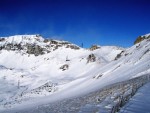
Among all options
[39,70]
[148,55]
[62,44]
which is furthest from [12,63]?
[148,55]

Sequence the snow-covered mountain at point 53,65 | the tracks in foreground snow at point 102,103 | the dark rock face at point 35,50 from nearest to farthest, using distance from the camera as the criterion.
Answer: the tracks in foreground snow at point 102,103, the snow-covered mountain at point 53,65, the dark rock face at point 35,50

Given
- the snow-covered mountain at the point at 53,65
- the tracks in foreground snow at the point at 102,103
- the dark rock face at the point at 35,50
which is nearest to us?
the tracks in foreground snow at the point at 102,103

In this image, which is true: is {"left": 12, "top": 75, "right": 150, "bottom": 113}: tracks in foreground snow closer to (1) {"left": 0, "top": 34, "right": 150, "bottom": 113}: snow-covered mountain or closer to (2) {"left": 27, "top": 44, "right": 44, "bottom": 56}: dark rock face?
(1) {"left": 0, "top": 34, "right": 150, "bottom": 113}: snow-covered mountain

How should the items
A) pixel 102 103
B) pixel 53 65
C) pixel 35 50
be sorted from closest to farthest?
1. pixel 102 103
2. pixel 53 65
3. pixel 35 50

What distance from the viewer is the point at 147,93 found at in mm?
17656

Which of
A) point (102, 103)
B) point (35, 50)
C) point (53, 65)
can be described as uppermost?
point (35, 50)

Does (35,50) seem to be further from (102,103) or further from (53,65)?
(102,103)


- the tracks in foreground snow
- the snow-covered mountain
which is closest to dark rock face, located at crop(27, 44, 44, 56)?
the snow-covered mountain

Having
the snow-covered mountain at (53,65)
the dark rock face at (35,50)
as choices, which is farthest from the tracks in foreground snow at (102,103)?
the dark rock face at (35,50)

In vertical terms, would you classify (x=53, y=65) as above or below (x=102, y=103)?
above

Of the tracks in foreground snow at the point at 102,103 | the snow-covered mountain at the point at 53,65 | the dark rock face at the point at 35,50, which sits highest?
Answer: the dark rock face at the point at 35,50

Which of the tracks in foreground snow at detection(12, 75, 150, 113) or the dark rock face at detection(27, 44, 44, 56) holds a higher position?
the dark rock face at detection(27, 44, 44, 56)

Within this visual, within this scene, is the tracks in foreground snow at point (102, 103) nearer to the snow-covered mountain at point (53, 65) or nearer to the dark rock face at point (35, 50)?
the snow-covered mountain at point (53, 65)

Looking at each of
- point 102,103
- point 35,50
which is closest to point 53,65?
point 35,50
